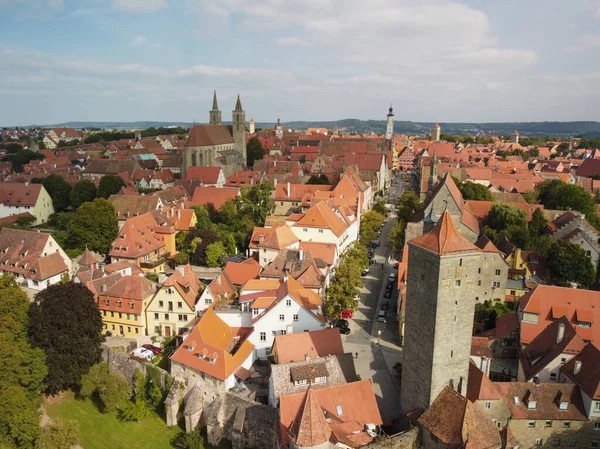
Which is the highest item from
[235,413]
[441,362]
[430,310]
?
[430,310]

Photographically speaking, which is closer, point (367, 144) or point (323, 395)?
point (323, 395)

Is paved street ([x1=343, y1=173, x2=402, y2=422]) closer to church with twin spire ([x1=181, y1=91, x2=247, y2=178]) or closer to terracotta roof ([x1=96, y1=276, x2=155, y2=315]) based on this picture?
terracotta roof ([x1=96, y1=276, x2=155, y2=315])

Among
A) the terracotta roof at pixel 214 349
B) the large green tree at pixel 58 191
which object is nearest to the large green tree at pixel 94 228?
the large green tree at pixel 58 191

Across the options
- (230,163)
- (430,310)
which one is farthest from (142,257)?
(230,163)

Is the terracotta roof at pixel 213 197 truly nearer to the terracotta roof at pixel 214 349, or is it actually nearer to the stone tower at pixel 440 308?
the terracotta roof at pixel 214 349

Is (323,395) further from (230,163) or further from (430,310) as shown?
(230,163)

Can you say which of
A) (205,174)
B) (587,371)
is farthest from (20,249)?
(587,371)

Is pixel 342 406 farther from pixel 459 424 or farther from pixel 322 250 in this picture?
pixel 322 250
